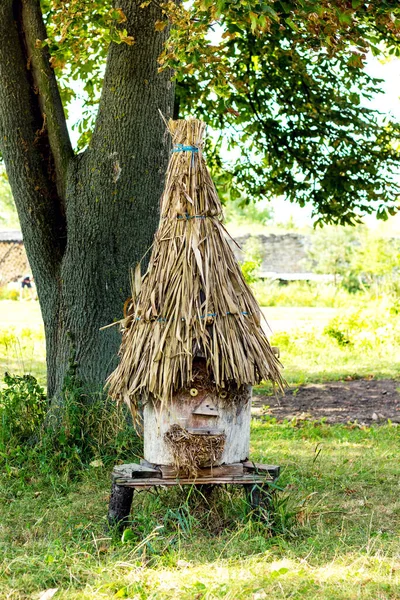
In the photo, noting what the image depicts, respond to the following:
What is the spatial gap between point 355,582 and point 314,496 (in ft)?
4.62

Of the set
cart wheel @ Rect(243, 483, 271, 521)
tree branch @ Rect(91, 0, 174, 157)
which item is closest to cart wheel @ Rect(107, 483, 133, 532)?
cart wheel @ Rect(243, 483, 271, 521)

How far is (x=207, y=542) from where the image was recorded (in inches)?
158

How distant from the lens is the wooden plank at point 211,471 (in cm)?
419

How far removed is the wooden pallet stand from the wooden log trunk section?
0.18 ft

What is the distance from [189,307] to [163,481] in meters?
0.97

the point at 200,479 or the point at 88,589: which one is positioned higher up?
the point at 200,479

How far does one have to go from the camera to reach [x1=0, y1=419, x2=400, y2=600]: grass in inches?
136

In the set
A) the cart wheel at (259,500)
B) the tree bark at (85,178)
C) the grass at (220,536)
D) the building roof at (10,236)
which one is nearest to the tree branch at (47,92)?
the tree bark at (85,178)

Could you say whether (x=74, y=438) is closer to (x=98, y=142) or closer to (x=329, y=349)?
(x=98, y=142)

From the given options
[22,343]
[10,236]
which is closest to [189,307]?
[22,343]

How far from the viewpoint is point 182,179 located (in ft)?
14.1

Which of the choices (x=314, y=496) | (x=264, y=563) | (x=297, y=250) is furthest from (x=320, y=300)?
(x=264, y=563)

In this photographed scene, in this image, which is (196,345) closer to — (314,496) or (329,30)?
(314,496)

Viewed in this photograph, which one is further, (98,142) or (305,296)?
(305,296)
